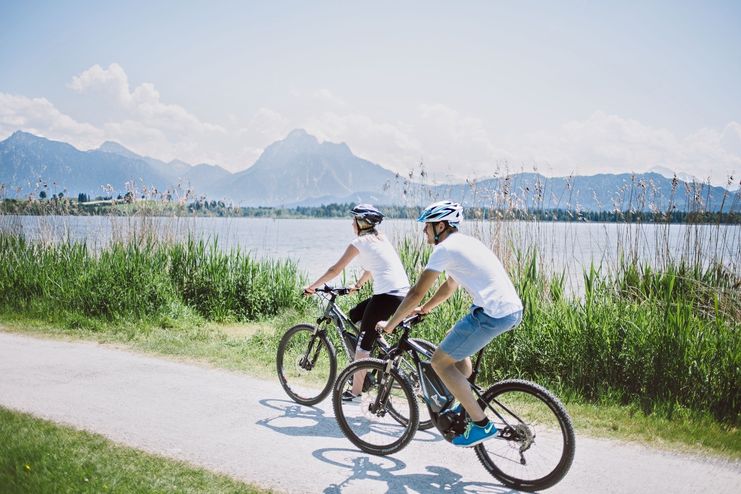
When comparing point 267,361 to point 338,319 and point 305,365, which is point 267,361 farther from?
point 338,319

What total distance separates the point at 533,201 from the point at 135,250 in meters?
7.98

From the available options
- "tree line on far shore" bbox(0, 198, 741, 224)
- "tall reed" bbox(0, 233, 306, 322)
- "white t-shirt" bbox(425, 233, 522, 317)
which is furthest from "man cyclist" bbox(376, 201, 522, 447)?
"tall reed" bbox(0, 233, 306, 322)

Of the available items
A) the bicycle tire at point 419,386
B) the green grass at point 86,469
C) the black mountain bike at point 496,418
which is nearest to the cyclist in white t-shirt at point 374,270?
the bicycle tire at point 419,386

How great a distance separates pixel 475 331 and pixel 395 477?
1288 millimetres

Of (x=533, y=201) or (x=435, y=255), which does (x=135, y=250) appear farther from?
(x=435, y=255)

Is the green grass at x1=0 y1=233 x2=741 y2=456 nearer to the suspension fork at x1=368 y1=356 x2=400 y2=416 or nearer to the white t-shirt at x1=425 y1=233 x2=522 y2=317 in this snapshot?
the suspension fork at x1=368 y1=356 x2=400 y2=416

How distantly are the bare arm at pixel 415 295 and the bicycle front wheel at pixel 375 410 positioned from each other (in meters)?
0.48

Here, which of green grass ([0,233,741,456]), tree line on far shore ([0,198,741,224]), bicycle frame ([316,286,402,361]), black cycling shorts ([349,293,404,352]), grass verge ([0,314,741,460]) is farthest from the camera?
tree line on far shore ([0,198,741,224])

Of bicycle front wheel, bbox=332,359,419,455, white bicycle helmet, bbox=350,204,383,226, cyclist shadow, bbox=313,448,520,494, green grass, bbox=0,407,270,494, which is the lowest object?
green grass, bbox=0,407,270,494

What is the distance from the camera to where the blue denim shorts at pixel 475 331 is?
4387 mm

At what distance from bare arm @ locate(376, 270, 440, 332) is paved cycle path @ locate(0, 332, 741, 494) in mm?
1168

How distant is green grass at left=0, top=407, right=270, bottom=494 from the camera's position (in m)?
4.39

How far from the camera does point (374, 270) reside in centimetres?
610

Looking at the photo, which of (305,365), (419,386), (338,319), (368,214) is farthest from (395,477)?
(368,214)
